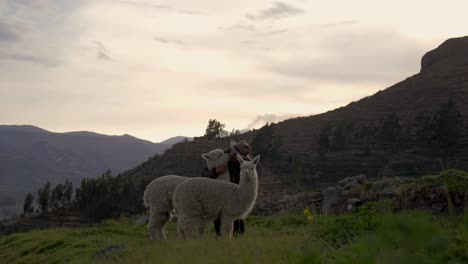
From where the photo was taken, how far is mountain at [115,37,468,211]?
39.9 metres

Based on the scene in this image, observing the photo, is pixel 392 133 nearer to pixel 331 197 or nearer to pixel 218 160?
pixel 331 197

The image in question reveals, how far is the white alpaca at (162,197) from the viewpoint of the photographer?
33.2 ft

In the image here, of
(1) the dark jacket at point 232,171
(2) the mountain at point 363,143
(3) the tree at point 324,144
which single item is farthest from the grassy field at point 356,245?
(3) the tree at point 324,144

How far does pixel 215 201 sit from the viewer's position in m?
8.97

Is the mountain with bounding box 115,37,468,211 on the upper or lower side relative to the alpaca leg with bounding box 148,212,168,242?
upper

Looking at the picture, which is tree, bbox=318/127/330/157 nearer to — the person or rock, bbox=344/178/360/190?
rock, bbox=344/178/360/190

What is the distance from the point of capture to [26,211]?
42594 millimetres

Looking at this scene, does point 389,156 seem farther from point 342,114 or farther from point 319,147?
point 342,114

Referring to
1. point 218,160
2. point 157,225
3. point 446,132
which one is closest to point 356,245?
point 218,160

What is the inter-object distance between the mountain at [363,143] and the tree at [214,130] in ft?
2.98

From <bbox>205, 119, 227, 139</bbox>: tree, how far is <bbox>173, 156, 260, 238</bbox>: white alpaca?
48.5m

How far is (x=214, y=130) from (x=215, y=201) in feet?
162

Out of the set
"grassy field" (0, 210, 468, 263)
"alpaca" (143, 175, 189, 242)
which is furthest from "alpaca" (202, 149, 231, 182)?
"grassy field" (0, 210, 468, 263)

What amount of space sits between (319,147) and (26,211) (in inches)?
1020
